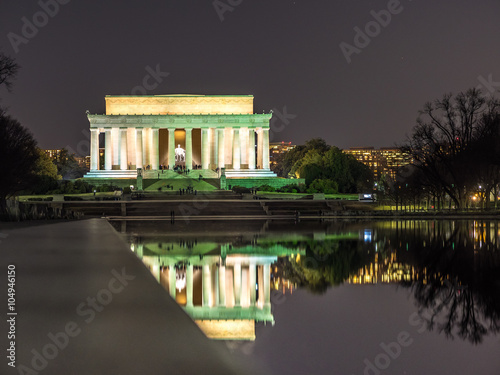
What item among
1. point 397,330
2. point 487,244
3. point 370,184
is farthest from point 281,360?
point 370,184

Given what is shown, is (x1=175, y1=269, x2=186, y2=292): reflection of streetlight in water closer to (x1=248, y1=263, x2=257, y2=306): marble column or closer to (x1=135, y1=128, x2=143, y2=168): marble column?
(x1=248, y1=263, x2=257, y2=306): marble column

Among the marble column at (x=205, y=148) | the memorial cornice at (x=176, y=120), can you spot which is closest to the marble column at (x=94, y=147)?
the memorial cornice at (x=176, y=120)

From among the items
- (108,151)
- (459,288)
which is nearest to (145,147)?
(108,151)

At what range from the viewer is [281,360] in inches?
356

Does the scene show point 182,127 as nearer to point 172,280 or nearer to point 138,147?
point 138,147

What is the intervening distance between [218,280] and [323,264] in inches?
199

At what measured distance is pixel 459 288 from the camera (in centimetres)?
1567

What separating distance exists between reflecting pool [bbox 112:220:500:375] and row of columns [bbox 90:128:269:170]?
76.0 metres

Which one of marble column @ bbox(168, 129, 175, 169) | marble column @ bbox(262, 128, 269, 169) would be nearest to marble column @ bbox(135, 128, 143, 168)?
marble column @ bbox(168, 129, 175, 169)

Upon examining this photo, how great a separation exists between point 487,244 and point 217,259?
1365cm

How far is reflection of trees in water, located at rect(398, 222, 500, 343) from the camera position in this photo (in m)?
11.5

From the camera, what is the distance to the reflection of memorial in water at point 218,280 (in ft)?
38.3

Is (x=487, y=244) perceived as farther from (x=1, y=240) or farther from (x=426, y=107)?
(x=426, y=107)

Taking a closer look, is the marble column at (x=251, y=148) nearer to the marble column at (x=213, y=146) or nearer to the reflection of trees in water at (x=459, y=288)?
the marble column at (x=213, y=146)
